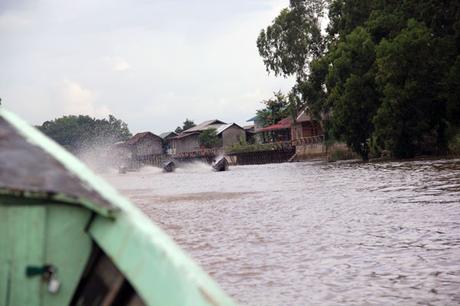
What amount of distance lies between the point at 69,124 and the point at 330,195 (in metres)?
94.3

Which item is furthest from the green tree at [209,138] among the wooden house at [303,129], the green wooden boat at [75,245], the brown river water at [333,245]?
the green wooden boat at [75,245]

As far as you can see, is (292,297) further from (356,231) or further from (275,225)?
(275,225)

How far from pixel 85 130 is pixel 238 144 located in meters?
48.5

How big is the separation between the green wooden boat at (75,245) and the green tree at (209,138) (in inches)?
2678

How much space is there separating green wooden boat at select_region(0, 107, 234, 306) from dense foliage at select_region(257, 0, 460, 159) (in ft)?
86.9

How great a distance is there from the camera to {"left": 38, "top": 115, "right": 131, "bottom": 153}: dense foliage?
Answer: 324 ft

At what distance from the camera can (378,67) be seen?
30031mm

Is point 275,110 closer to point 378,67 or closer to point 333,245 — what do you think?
point 378,67

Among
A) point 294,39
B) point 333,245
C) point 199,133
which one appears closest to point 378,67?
point 294,39

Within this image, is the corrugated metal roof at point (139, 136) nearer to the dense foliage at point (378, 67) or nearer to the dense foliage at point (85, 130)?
the dense foliage at point (85, 130)

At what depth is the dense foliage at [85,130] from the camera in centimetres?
9888

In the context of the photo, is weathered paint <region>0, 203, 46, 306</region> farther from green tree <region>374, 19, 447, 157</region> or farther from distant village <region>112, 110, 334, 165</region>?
distant village <region>112, 110, 334, 165</region>

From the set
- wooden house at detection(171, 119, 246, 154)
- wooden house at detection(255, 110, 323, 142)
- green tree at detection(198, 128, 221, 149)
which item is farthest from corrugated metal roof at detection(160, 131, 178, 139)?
wooden house at detection(255, 110, 323, 142)

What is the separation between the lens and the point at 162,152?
80.8m
